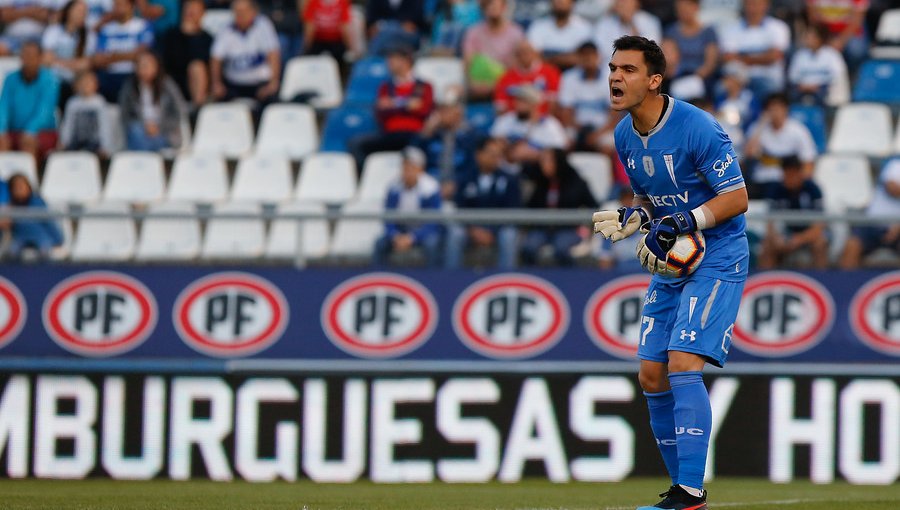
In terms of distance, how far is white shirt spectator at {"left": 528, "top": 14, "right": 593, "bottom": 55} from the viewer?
15852 millimetres

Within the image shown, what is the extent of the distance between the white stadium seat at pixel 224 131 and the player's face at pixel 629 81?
8.61 meters

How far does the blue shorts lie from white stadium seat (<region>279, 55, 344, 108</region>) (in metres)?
9.08

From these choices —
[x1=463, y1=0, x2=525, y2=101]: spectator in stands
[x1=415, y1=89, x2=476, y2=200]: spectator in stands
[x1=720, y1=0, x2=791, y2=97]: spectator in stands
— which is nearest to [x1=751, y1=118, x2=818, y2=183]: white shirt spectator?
[x1=720, y1=0, x2=791, y2=97]: spectator in stands

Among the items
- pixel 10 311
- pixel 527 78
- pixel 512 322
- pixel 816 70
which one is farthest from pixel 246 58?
pixel 816 70

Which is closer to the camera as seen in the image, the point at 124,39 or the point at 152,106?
the point at 152,106

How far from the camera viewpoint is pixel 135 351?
11828 millimetres

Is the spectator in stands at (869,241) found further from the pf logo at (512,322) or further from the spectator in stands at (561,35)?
the spectator in stands at (561,35)

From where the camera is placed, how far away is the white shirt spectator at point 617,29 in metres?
15.6

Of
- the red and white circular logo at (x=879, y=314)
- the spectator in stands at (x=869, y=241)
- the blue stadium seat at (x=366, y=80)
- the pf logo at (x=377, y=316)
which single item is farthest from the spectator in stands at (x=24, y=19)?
the red and white circular logo at (x=879, y=314)

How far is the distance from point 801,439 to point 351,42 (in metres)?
7.53

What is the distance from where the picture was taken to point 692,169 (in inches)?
291

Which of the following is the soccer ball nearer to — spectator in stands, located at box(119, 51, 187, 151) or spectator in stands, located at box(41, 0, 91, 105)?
spectator in stands, located at box(119, 51, 187, 151)

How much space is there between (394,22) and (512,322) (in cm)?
626

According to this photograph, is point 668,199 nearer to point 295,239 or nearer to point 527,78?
point 295,239
